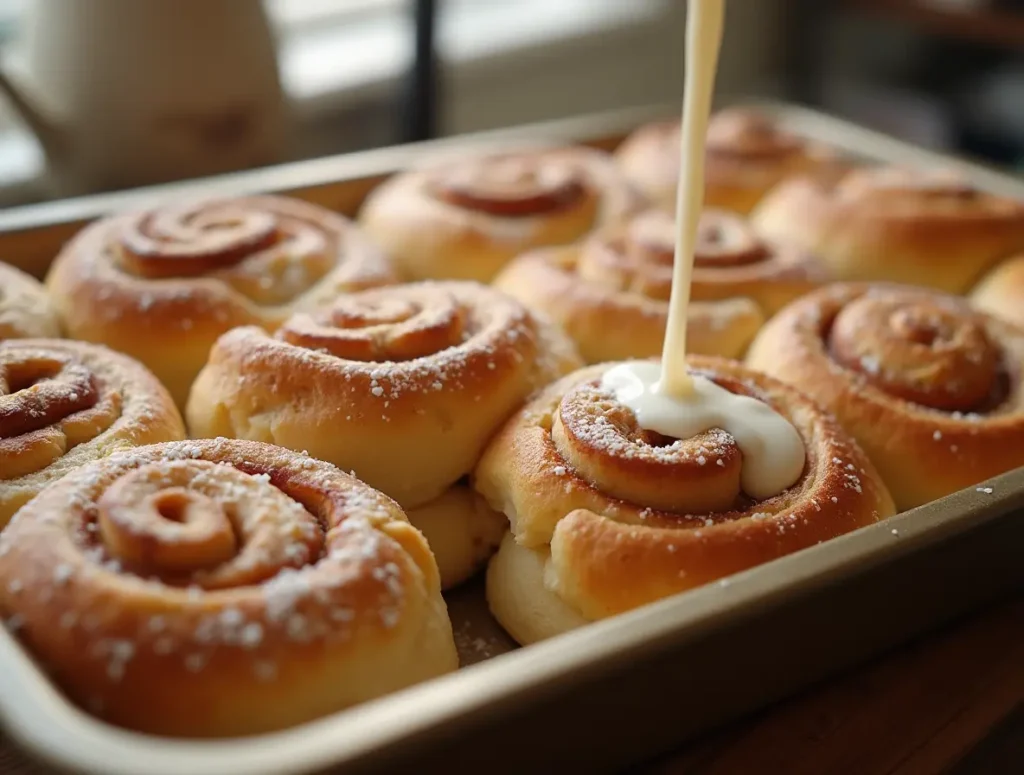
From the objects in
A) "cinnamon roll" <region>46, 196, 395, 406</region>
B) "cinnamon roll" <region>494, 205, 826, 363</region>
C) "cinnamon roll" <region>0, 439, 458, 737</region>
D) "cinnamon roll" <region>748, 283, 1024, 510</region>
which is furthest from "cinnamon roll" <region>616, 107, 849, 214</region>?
"cinnamon roll" <region>0, 439, 458, 737</region>

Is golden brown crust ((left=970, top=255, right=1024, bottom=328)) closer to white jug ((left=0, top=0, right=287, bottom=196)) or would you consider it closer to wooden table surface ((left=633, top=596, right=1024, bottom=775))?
wooden table surface ((left=633, top=596, right=1024, bottom=775))

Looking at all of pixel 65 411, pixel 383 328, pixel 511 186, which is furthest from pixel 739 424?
pixel 511 186

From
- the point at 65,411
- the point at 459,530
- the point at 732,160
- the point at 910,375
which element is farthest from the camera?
the point at 732,160

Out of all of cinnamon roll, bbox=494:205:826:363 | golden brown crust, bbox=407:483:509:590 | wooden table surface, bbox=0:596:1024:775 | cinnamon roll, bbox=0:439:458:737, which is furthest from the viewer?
cinnamon roll, bbox=494:205:826:363

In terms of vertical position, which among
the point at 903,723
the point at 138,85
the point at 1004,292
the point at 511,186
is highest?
the point at 138,85

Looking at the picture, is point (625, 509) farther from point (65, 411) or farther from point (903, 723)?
point (65, 411)

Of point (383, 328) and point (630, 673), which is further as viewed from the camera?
point (383, 328)

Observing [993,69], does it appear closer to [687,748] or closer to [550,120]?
[550,120]

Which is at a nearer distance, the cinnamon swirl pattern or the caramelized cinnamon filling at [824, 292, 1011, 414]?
the cinnamon swirl pattern
